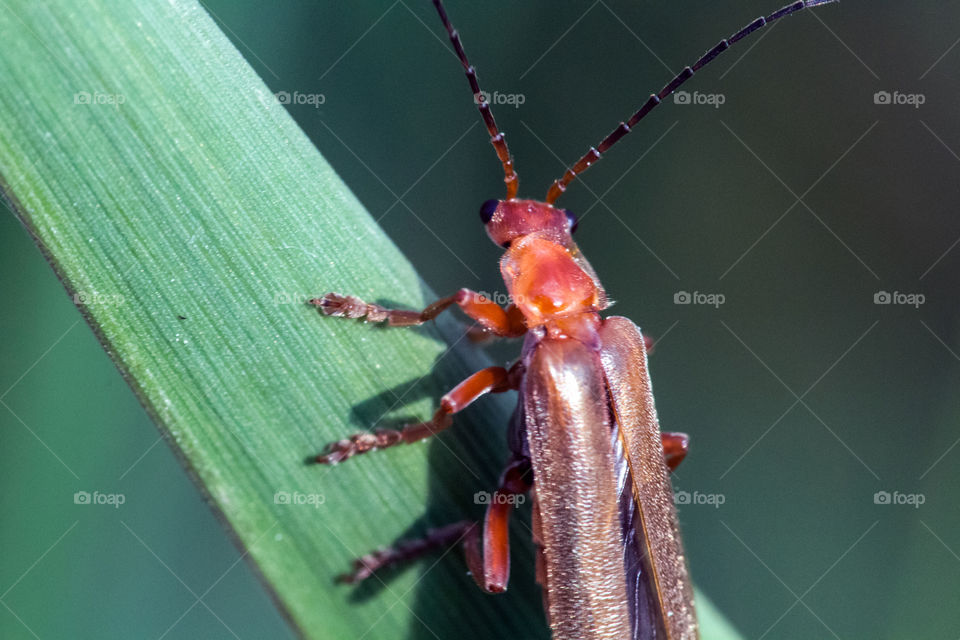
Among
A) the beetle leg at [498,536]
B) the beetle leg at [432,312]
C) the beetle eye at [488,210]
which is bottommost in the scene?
the beetle leg at [498,536]

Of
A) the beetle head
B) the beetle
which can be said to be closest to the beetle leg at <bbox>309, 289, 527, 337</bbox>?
the beetle

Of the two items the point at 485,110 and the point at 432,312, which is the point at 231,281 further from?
the point at 485,110

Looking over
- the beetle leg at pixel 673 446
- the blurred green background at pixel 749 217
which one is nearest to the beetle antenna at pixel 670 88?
the blurred green background at pixel 749 217

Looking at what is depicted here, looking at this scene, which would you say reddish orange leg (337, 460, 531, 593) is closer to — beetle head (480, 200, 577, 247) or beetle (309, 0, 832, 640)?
beetle (309, 0, 832, 640)

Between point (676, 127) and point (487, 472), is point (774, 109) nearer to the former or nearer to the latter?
point (676, 127)

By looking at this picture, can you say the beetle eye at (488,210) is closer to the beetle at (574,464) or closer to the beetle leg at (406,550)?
the beetle at (574,464)

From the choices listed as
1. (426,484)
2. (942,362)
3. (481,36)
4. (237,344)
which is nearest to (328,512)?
(426,484)
